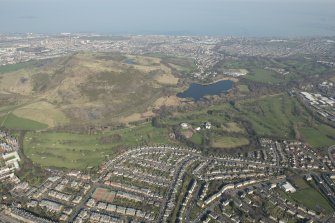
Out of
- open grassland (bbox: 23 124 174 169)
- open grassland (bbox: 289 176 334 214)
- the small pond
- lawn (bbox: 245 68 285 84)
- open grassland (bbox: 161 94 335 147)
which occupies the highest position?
lawn (bbox: 245 68 285 84)

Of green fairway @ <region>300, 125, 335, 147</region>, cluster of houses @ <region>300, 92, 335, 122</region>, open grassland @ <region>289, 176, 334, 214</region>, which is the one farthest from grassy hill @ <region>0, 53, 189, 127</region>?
open grassland @ <region>289, 176, 334, 214</region>

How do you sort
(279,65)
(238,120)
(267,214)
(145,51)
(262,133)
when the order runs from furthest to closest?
(145,51)
(279,65)
(238,120)
(262,133)
(267,214)

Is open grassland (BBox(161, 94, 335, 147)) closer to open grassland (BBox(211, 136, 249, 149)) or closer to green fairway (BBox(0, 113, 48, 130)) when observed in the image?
open grassland (BBox(211, 136, 249, 149))

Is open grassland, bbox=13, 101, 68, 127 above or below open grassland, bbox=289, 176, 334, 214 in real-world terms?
above

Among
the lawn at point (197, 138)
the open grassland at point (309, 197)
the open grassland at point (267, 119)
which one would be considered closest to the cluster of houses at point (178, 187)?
the open grassland at point (309, 197)

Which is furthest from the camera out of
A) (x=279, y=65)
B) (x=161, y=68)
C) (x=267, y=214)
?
(x=279, y=65)

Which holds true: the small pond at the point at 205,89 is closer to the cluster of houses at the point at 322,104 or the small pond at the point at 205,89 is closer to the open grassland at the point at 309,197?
the cluster of houses at the point at 322,104

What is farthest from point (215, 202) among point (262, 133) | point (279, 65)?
point (279, 65)

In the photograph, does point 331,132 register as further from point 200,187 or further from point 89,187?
point 89,187
